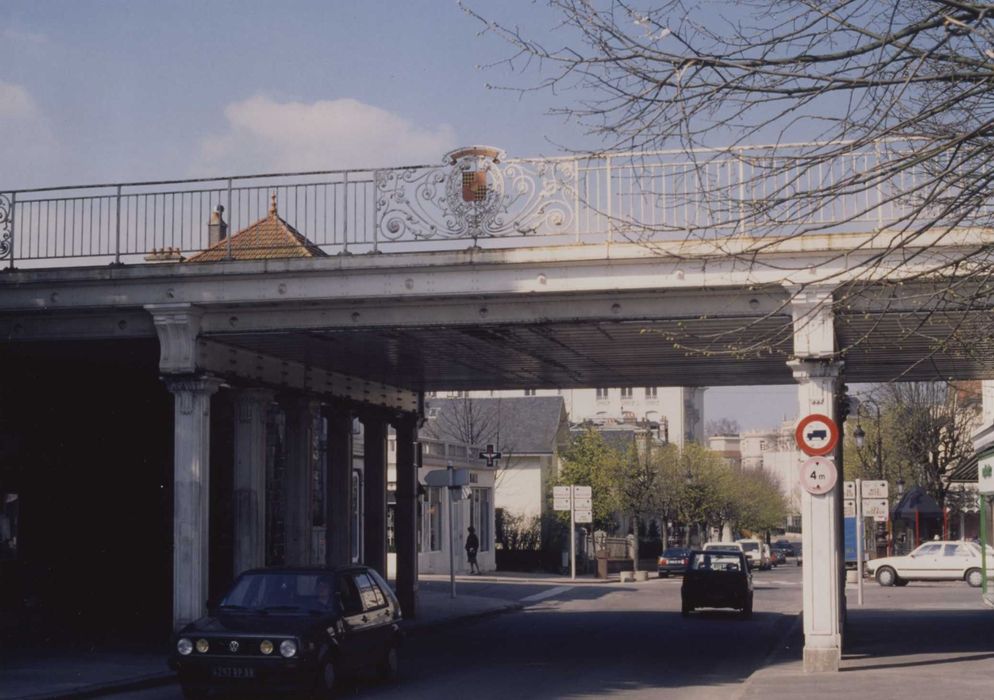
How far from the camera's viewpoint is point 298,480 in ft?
83.3

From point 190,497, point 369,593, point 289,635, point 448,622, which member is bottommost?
point 448,622

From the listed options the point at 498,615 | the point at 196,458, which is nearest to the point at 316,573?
the point at 196,458

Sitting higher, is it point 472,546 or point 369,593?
point 369,593

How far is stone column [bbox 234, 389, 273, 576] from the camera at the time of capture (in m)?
22.5

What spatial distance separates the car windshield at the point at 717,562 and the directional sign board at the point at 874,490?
148 inches

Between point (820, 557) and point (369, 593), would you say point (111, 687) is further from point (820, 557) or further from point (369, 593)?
point (820, 557)

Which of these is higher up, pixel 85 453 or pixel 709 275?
pixel 709 275

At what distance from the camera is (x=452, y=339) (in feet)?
69.4

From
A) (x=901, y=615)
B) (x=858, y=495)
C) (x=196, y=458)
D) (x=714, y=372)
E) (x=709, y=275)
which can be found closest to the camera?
(x=709, y=275)

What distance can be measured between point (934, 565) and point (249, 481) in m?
32.6

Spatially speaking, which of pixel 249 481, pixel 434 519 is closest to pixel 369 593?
pixel 249 481

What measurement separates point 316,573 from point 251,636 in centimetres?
189

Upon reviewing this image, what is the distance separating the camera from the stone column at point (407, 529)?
28.2 m

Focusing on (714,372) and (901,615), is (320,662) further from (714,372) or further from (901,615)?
(901,615)
